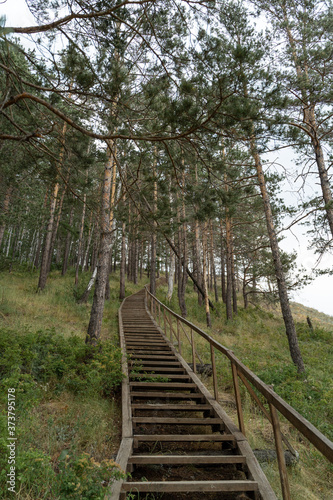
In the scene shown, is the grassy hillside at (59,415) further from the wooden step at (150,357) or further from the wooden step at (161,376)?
the wooden step at (150,357)

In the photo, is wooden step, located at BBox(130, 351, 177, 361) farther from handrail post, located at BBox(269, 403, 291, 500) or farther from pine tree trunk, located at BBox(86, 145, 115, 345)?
handrail post, located at BBox(269, 403, 291, 500)

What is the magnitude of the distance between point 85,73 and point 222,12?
2.48 metres

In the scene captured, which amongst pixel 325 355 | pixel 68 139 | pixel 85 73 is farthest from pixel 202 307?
pixel 85 73

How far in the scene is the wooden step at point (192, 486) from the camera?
2.72 meters

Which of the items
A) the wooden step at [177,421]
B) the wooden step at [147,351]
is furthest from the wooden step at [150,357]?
the wooden step at [177,421]

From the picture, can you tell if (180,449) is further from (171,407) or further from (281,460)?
(281,460)

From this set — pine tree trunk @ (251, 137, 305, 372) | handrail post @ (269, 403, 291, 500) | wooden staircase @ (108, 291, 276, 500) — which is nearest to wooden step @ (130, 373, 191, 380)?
wooden staircase @ (108, 291, 276, 500)

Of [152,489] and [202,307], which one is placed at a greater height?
[202,307]

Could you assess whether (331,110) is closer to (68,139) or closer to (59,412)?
(68,139)

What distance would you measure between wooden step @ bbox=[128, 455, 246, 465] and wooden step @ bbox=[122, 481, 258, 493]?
39cm

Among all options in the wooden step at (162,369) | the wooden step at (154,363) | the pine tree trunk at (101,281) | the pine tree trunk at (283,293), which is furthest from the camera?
the pine tree trunk at (283,293)

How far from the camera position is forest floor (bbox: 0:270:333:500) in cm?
243

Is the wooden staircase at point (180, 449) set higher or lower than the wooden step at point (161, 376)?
lower

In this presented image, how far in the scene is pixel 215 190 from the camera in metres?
6.15
